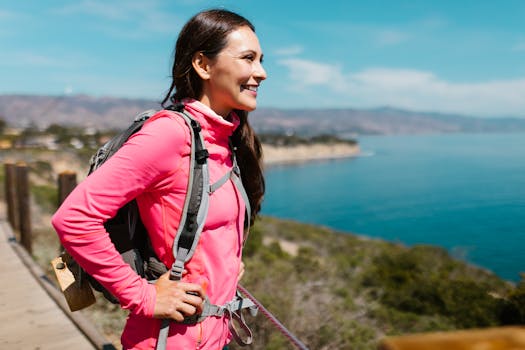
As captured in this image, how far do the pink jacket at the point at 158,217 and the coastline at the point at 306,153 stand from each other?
95.4m

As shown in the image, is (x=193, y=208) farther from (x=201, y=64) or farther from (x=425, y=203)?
(x=425, y=203)

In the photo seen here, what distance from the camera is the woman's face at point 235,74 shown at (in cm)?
127

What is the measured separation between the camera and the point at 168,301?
1.16 m

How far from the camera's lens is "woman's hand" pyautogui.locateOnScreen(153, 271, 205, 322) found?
115cm

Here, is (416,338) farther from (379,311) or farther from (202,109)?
(379,311)

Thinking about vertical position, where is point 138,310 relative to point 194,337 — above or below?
above

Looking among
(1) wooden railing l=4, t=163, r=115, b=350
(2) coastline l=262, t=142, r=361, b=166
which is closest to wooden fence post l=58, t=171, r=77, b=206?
(1) wooden railing l=4, t=163, r=115, b=350

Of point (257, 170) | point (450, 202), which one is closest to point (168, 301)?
point (257, 170)

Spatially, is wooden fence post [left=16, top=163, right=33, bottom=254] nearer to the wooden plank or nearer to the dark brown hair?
the dark brown hair

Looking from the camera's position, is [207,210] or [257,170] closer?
[207,210]

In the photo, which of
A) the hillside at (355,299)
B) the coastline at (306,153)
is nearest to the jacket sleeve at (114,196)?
the hillside at (355,299)

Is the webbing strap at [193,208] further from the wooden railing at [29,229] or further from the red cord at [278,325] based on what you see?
the wooden railing at [29,229]

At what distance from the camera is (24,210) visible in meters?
5.84

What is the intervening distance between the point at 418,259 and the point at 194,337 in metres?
12.2
